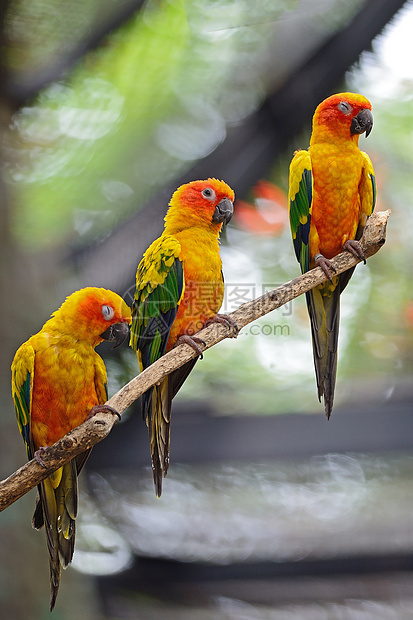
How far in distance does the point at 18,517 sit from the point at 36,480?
1595 millimetres

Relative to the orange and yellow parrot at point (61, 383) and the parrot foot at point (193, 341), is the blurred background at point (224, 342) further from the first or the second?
the parrot foot at point (193, 341)

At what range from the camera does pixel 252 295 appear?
260 cm

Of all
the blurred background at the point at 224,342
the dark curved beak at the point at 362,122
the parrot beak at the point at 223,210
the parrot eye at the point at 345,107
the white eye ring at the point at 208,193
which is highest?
the parrot eye at the point at 345,107

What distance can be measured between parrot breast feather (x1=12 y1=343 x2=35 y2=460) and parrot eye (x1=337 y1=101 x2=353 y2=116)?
122 cm

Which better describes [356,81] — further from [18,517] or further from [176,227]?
[18,517]

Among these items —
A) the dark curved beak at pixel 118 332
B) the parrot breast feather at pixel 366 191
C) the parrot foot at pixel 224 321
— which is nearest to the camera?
the parrot foot at pixel 224 321

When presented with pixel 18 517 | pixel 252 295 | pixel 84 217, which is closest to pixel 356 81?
pixel 252 295

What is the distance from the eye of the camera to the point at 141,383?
1.44 metres

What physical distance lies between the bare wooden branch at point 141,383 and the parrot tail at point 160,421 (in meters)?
0.16

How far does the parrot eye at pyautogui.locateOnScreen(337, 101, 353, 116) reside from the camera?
66.7 inches

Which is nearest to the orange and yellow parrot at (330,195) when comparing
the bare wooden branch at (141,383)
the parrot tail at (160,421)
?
the bare wooden branch at (141,383)

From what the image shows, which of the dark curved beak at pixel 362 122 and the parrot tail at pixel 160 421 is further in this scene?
the dark curved beak at pixel 362 122

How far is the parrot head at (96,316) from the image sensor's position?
1.63 m

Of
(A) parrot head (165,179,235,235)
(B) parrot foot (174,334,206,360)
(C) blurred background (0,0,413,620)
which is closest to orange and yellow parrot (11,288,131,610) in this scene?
(B) parrot foot (174,334,206,360)
